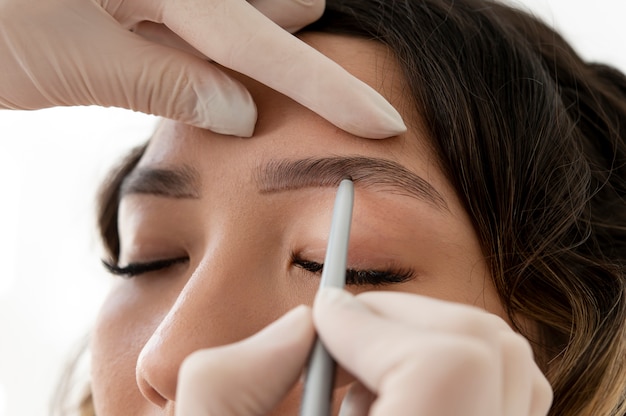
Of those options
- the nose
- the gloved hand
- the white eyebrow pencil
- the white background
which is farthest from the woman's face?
the white background

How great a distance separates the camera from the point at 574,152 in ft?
3.77

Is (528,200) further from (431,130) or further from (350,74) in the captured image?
(350,74)

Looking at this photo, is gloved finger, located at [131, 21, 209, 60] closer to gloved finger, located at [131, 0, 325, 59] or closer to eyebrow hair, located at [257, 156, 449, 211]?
gloved finger, located at [131, 0, 325, 59]

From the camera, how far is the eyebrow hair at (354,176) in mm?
993

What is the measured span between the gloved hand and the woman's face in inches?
9.2

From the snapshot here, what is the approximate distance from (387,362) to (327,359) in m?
0.07

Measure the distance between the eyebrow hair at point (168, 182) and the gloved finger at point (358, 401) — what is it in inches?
17.1

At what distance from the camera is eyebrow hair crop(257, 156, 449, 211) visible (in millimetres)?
993

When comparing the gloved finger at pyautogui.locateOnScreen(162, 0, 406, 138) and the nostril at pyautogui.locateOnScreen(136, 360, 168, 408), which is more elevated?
the gloved finger at pyautogui.locateOnScreen(162, 0, 406, 138)

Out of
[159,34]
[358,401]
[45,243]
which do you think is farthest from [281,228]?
[45,243]

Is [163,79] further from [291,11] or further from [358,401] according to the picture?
[358,401]

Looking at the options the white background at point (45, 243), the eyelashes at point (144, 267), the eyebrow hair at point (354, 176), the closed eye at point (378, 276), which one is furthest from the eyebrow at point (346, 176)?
the white background at point (45, 243)

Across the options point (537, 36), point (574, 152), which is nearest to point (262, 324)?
point (574, 152)

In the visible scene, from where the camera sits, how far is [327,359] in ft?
2.28
